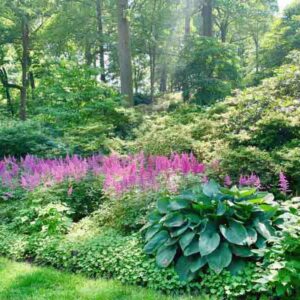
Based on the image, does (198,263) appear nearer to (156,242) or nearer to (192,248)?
(192,248)

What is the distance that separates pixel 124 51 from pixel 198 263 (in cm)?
957

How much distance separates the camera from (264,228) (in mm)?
3061

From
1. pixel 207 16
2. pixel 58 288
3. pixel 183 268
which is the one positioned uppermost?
pixel 207 16

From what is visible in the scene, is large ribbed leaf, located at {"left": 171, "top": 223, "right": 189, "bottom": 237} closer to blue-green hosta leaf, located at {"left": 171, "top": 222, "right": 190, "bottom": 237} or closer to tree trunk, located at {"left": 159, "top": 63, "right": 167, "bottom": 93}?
blue-green hosta leaf, located at {"left": 171, "top": 222, "right": 190, "bottom": 237}

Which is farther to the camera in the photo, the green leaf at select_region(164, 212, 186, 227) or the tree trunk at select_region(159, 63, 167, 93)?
the tree trunk at select_region(159, 63, 167, 93)

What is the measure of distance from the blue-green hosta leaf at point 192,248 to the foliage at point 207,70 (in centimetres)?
999

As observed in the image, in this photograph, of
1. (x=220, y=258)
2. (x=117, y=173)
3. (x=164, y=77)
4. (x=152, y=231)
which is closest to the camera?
(x=220, y=258)

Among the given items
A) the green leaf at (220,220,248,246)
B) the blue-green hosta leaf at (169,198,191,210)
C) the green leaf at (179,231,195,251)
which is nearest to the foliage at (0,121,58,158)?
the blue-green hosta leaf at (169,198,191,210)

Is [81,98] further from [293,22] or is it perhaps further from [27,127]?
[293,22]

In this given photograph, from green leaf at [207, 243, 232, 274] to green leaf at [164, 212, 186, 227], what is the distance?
38 cm

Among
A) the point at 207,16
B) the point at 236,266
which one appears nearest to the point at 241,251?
the point at 236,266

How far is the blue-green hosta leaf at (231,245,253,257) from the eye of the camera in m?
2.90

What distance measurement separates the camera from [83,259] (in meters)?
3.43

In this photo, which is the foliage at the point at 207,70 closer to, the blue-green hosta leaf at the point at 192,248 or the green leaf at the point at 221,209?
the green leaf at the point at 221,209
